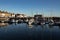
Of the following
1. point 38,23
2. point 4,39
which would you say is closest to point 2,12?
point 38,23

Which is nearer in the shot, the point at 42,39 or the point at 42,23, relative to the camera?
the point at 42,39

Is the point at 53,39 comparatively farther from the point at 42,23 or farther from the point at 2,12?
the point at 2,12

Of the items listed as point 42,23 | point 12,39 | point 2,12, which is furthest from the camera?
point 2,12

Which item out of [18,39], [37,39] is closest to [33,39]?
[37,39]

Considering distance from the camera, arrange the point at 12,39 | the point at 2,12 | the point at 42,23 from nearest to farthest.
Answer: the point at 12,39
the point at 42,23
the point at 2,12

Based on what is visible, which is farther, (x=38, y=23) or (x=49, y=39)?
(x=38, y=23)

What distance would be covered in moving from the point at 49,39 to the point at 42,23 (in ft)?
78.5

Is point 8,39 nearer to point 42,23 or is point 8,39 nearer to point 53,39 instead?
point 53,39

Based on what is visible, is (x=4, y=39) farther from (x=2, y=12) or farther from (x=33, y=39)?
(x=2, y=12)

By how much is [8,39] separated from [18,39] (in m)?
1.31

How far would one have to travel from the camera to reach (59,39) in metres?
22.0

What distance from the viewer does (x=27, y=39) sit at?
861 inches

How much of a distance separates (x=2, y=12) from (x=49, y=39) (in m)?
87.2

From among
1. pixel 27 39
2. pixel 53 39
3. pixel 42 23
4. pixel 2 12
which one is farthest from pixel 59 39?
pixel 2 12
